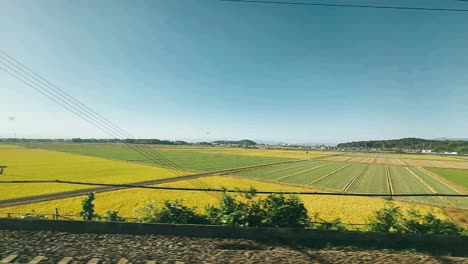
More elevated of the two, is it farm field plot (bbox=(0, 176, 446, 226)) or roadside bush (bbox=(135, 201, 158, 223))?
roadside bush (bbox=(135, 201, 158, 223))

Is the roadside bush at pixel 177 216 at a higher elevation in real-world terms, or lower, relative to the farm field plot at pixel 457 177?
higher

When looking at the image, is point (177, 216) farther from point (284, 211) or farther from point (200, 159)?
point (200, 159)

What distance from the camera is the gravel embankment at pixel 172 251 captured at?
477 cm

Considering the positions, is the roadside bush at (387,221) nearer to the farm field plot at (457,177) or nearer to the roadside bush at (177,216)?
the roadside bush at (177,216)

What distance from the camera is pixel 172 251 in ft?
16.8

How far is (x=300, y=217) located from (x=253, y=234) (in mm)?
1508

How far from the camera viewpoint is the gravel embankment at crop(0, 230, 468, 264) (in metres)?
4.77

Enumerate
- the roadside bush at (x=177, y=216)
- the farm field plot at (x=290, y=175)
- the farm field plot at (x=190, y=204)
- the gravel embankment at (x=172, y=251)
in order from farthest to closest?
1. the farm field plot at (x=290, y=175)
2. the farm field plot at (x=190, y=204)
3. the roadside bush at (x=177, y=216)
4. the gravel embankment at (x=172, y=251)

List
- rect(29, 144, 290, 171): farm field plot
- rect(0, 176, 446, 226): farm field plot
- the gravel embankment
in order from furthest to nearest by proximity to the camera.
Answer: rect(29, 144, 290, 171): farm field plot < rect(0, 176, 446, 226): farm field plot < the gravel embankment

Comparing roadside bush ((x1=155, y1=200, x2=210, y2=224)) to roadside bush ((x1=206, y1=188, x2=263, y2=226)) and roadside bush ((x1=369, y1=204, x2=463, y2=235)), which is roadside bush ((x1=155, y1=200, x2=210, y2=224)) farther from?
roadside bush ((x1=369, y1=204, x2=463, y2=235))

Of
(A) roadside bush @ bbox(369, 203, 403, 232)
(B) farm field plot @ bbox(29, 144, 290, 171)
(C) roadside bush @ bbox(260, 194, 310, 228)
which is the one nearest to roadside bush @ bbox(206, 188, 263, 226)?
(C) roadside bush @ bbox(260, 194, 310, 228)

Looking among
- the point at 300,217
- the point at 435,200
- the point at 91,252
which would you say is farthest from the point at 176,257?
the point at 435,200

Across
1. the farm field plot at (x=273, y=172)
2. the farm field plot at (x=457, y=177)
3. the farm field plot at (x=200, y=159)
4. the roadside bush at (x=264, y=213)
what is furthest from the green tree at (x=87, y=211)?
the farm field plot at (x=457, y=177)

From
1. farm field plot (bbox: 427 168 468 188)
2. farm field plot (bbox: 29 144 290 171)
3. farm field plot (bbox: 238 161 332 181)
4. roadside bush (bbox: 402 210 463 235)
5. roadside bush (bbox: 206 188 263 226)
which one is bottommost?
farm field plot (bbox: 427 168 468 188)
